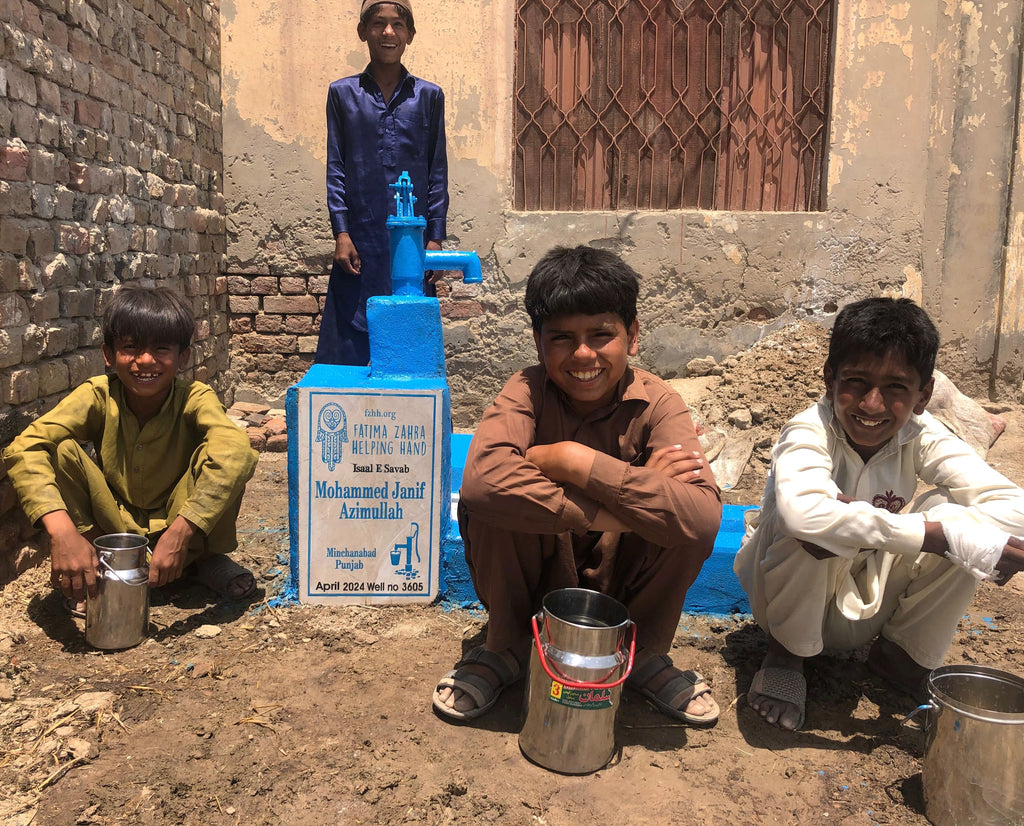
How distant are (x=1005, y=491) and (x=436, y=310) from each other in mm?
1768

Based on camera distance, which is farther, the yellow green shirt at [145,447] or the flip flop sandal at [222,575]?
the flip flop sandal at [222,575]

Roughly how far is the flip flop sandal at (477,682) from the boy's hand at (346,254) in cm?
235

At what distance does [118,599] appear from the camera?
244 centimetres

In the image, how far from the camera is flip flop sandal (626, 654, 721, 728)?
2213mm

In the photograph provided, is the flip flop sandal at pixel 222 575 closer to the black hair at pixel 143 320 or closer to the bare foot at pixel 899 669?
the black hair at pixel 143 320

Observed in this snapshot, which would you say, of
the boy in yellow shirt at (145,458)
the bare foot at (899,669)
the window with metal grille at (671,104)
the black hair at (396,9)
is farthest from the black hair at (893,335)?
the window with metal grille at (671,104)

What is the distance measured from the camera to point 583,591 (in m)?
2.10

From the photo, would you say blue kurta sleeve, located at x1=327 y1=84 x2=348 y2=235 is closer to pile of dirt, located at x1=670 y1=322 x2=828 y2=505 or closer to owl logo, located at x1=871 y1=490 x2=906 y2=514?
pile of dirt, located at x1=670 y1=322 x2=828 y2=505

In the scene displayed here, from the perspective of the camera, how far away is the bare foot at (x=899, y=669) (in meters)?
2.32

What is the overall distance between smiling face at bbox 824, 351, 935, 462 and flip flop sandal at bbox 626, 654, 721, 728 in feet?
2.52

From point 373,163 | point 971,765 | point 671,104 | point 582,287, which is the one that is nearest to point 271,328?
point 373,163

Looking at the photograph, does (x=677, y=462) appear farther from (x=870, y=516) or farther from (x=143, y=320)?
(x=143, y=320)

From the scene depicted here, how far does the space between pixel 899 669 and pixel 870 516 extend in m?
0.65

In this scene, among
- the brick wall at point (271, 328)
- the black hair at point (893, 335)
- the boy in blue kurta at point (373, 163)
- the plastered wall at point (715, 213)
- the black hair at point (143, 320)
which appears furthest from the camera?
the brick wall at point (271, 328)
